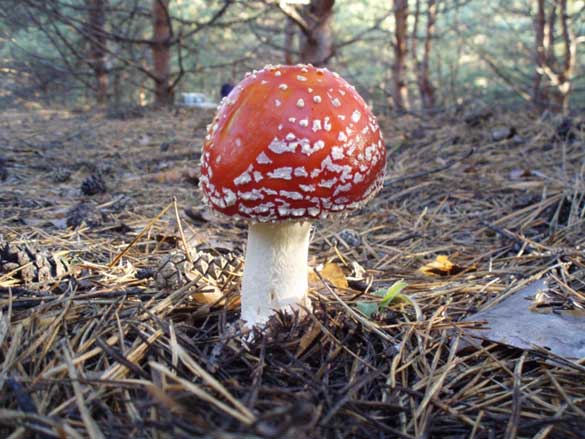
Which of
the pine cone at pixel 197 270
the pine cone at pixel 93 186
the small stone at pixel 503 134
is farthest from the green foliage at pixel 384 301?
the small stone at pixel 503 134

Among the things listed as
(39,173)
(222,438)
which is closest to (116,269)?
(222,438)

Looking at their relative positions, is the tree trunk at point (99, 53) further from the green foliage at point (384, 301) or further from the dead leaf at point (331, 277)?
the green foliage at point (384, 301)

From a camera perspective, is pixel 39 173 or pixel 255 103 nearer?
pixel 255 103

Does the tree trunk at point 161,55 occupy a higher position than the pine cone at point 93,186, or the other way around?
the tree trunk at point 161,55

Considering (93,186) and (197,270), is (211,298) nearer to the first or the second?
(197,270)

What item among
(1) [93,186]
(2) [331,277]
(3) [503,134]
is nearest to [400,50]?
(3) [503,134]

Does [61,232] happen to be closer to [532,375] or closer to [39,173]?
[39,173]

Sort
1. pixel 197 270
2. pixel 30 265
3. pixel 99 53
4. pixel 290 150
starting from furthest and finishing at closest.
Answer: pixel 99 53
pixel 197 270
pixel 30 265
pixel 290 150
